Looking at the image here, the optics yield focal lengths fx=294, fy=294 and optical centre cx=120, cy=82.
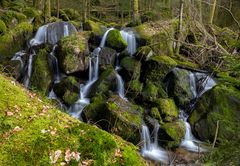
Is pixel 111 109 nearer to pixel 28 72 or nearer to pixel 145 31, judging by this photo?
pixel 28 72

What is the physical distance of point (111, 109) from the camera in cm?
915

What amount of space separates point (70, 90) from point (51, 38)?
431 centimetres

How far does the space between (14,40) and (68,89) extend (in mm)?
4635

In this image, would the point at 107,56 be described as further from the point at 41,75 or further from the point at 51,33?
the point at 51,33

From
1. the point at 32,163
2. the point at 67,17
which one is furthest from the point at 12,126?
the point at 67,17

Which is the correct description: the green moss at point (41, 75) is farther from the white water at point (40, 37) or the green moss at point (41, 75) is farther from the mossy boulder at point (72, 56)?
the white water at point (40, 37)

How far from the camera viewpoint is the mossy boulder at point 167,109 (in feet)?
35.8

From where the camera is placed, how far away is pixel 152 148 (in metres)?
9.73

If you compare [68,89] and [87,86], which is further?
[87,86]

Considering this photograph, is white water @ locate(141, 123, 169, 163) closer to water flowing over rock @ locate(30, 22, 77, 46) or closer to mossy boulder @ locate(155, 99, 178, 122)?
mossy boulder @ locate(155, 99, 178, 122)

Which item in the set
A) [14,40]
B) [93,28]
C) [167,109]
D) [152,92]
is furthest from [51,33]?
[167,109]

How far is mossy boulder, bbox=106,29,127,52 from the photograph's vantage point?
14.1 meters

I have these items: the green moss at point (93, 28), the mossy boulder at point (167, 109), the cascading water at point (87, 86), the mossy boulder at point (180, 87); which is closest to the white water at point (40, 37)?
the green moss at point (93, 28)

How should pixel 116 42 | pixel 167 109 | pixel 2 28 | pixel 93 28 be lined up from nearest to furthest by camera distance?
pixel 167 109 → pixel 116 42 → pixel 2 28 → pixel 93 28
